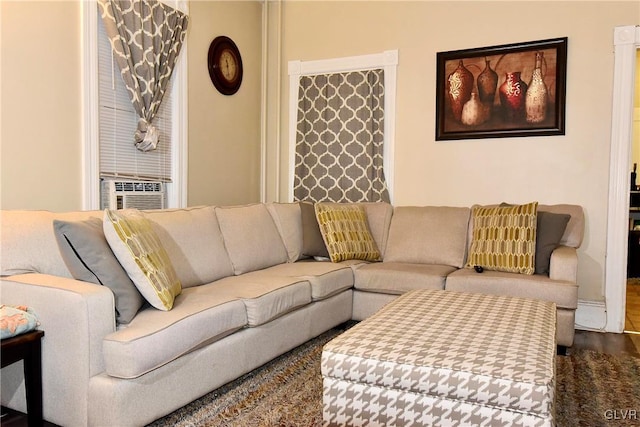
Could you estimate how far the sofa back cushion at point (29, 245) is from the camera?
2.09 meters

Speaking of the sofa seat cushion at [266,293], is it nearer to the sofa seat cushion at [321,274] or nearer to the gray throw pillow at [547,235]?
the sofa seat cushion at [321,274]

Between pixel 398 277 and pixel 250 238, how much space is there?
Answer: 40.7 inches

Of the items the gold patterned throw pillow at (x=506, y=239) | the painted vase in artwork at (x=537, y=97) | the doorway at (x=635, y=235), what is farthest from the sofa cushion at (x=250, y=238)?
the doorway at (x=635, y=235)

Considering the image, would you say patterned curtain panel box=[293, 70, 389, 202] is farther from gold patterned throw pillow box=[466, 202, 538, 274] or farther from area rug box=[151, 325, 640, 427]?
area rug box=[151, 325, 640, 427]

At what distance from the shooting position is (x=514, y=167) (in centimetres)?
396

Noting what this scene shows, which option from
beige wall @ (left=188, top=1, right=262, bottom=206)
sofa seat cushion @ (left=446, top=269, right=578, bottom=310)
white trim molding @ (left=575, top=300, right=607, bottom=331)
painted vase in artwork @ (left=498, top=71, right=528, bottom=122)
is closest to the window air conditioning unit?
beige wall @ (left=188, top=1, right=262, bottom=206)

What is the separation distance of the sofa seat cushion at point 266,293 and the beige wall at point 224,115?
1.40m

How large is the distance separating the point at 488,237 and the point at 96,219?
249 centimetres

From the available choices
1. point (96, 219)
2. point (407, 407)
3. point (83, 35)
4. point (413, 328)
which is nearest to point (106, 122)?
point (83, 35)

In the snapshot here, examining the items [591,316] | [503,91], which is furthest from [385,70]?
[591,316]

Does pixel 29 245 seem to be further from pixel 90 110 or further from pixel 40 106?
pixel 90 110

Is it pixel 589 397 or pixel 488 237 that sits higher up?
pixel 488 237

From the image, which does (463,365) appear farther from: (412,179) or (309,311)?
(412,179)

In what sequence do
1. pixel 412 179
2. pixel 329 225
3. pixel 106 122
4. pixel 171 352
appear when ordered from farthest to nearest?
pixel 412 179 → pixel 329 225 → pixel 106 122 → pixel 171 352
